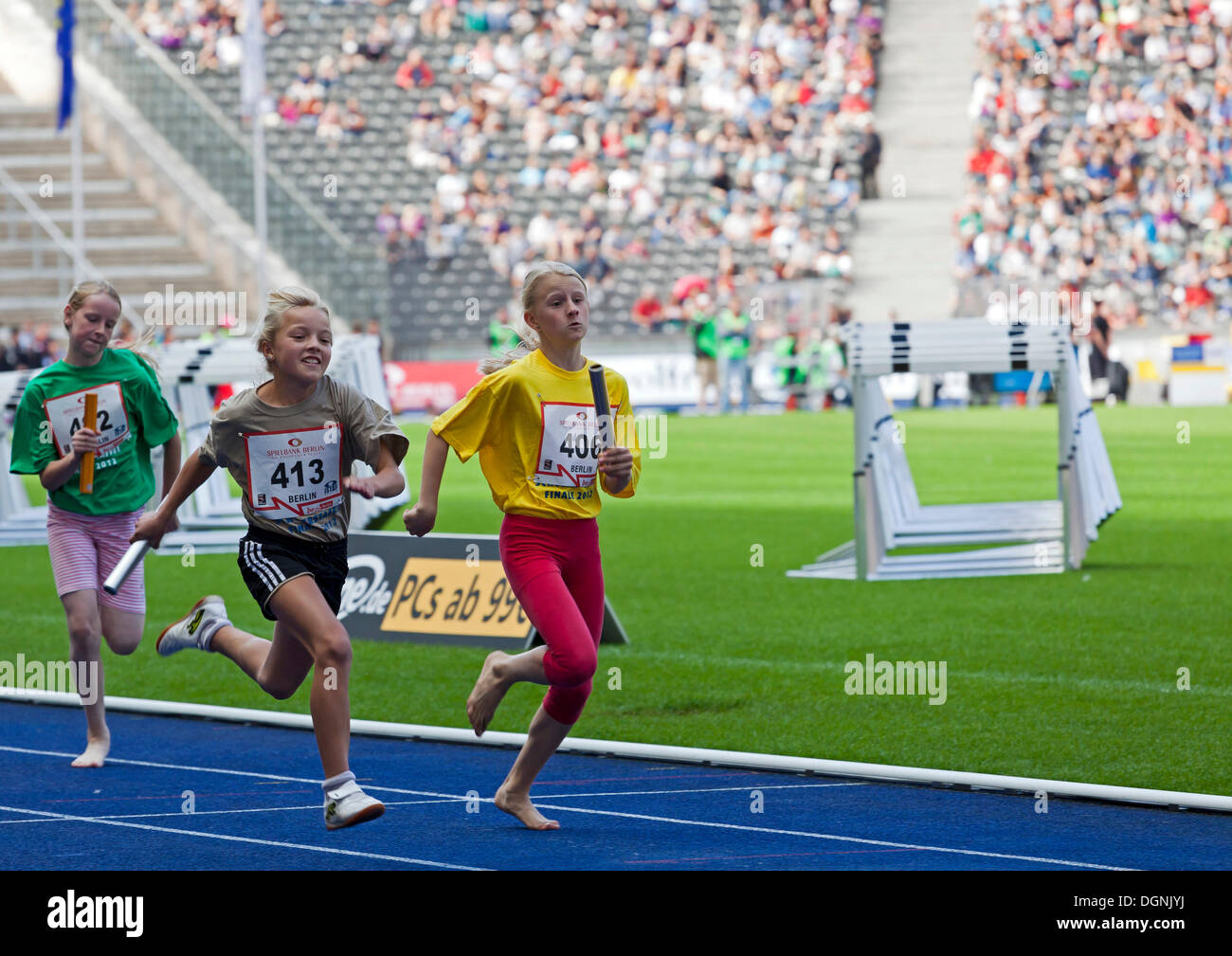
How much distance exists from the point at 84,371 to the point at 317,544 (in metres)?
1.98


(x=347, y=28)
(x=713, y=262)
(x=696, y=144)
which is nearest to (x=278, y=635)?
(x=713, y=262)

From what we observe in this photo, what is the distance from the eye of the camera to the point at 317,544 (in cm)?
628

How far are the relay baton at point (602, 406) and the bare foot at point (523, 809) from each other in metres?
1.25

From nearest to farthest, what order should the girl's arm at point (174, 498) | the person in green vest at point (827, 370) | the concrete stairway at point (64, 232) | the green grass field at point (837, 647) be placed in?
the girl's arm at point (174, 498)
the green grass field at point (837, 647)
the person in green vest at point (827, 370)
the concrete stairway at point (64, 232)

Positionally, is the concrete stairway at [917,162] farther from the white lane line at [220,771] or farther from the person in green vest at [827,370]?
the white lane line at [220,771]

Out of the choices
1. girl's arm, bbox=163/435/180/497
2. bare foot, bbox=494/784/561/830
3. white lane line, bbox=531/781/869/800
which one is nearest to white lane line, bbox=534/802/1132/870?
white lane line, bbox=531/781/869/800

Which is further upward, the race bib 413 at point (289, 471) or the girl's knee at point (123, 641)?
the race bib 413 at point (289, 471)

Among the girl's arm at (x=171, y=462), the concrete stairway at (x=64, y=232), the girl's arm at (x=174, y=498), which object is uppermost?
the girl's arm at (x=174, y=498)

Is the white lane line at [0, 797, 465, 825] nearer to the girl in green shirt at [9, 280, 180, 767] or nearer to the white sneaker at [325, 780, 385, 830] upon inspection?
the white sneaker at [325, 780, 385, 830]

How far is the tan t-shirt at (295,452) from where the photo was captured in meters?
6.22

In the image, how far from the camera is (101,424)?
302 inches

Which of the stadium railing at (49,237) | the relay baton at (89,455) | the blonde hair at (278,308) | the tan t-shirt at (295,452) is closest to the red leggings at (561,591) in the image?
the tan t-shirt at (295,452)

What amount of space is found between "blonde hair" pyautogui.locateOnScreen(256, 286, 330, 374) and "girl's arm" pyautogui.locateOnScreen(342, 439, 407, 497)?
51cm
